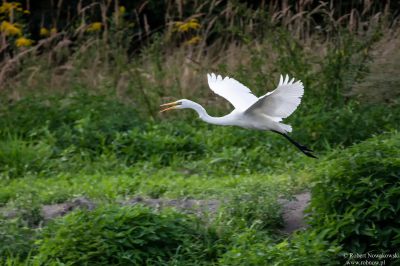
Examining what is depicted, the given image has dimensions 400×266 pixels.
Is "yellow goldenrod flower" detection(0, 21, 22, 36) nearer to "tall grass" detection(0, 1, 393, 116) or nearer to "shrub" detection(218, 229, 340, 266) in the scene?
"tall grass" detection(0, 1, 393, 116)

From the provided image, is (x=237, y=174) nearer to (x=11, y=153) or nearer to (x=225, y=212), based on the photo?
(x=225, y=212)

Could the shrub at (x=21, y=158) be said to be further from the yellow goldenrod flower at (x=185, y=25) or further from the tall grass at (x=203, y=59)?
the yellow goldenrod flower at (x=185, y=25)

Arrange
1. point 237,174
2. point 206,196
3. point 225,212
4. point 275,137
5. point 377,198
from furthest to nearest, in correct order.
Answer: point 275,137 < point 237,174 < point 206,196 < point 225,212 < point 377,198

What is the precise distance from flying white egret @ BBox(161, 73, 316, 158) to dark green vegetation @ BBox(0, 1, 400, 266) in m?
0.48

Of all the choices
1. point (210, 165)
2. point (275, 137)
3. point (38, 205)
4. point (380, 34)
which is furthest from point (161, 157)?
point (380, 34)

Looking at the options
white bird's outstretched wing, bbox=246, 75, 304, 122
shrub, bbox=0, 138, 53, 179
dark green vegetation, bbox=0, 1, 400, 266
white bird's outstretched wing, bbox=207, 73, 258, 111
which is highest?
white bird's outstretched wing, bbox=246, 75, 304, 122

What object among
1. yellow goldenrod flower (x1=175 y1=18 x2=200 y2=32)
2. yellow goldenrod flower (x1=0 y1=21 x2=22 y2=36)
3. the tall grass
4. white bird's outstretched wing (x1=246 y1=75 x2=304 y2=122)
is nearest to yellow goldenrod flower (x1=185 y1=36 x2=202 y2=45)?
the tall grass

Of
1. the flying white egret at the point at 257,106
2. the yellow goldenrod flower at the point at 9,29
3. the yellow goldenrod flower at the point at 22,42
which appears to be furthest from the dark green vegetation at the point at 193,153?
the flying white egret at the point at 257,106

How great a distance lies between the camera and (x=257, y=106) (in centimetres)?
678

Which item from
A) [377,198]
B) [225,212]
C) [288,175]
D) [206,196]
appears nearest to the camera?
[377,198]

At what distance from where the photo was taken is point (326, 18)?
32.1 ft

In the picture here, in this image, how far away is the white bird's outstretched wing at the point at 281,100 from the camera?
20.8ft

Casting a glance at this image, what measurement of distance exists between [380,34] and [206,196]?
11.2 ft

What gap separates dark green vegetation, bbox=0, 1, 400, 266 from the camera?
5660 millimetres
